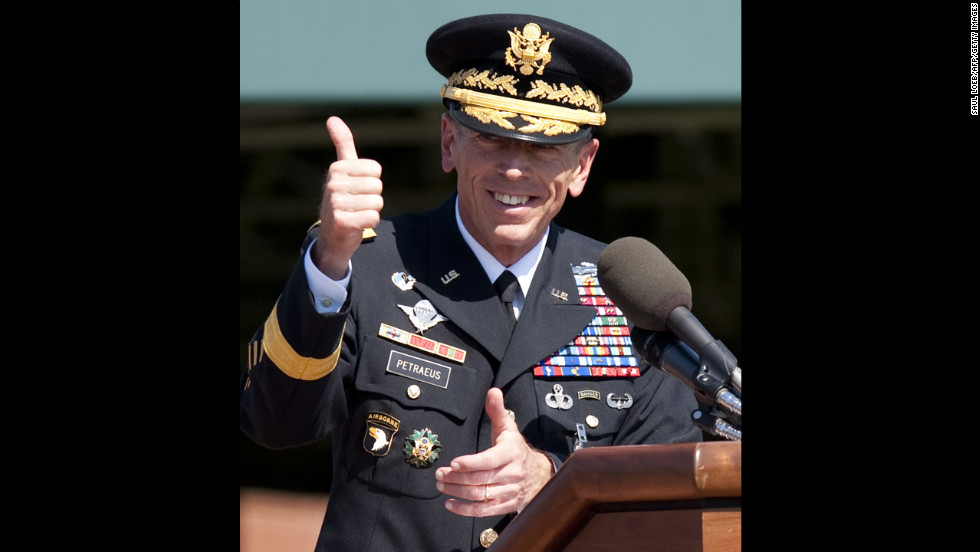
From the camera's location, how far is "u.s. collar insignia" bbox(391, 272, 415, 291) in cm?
245

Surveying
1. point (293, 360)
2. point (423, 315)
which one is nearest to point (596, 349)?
point (423, 315)

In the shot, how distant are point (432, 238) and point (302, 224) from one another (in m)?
2.22

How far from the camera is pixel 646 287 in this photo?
166cm

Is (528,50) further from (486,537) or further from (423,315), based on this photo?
(486,537)

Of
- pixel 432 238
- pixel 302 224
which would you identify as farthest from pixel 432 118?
pixel 432 238

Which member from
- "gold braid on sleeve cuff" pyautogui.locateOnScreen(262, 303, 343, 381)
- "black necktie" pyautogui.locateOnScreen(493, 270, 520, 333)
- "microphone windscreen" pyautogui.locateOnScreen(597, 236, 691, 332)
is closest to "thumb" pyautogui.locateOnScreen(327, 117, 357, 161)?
"gold braid on sleeve cuff" pyautogui.locateOnScreen(262, 303, 343, 381)

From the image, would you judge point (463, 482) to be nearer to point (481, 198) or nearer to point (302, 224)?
point (481, 198)

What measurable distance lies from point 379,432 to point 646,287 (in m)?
0.80

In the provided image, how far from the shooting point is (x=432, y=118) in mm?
4438

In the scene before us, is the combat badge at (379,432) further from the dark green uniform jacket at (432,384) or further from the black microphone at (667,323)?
the black microphone at (667,323)

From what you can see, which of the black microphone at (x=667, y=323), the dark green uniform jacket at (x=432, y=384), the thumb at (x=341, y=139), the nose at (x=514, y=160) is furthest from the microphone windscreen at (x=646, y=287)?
the nose at (x=514, y=160)

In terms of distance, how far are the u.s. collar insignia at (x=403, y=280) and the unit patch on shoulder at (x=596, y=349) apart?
0.98 feet

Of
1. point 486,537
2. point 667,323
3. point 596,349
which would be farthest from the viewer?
point 596,349

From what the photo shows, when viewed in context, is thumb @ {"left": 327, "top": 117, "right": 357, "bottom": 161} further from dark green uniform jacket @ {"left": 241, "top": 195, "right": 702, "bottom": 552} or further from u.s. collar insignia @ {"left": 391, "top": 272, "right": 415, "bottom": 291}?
u.s. collar insignia @ {"left": 391, "top": 272, "right": 415, "bottom": 291}
